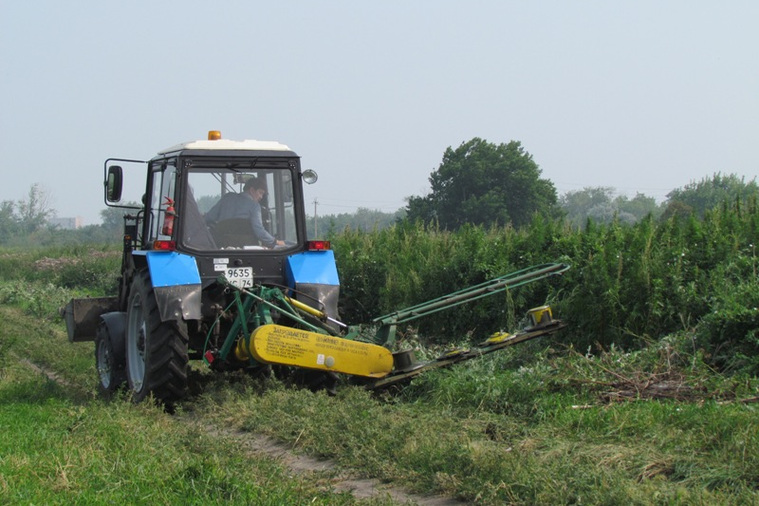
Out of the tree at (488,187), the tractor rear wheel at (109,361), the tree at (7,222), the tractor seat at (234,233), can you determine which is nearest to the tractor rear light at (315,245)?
the tractor seat at (234,233)

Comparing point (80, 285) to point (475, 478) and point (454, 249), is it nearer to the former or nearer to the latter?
point (454, 249)

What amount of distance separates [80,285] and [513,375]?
→ 2475 centimetres

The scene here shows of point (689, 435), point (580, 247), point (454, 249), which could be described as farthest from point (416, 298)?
point (689, 435)

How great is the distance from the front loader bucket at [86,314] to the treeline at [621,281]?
426 cm

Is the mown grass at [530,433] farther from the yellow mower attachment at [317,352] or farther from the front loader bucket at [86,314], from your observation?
the front loader bucket at [86,314]

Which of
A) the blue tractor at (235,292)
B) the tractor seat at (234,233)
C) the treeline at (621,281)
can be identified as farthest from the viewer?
the tractor seat at (234,233)

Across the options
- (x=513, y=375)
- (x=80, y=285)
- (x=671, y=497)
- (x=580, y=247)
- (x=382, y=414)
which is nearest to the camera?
(x=671, y=497)

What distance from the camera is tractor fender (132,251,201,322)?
7826 mm

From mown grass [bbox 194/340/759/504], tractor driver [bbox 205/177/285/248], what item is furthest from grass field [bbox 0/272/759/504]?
tractor driver [bbox 205/177/285/248]

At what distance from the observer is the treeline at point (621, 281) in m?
8.02

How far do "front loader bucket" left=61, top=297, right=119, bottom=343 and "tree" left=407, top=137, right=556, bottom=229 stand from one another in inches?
1034

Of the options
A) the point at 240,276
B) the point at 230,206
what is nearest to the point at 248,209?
the point at 230,206

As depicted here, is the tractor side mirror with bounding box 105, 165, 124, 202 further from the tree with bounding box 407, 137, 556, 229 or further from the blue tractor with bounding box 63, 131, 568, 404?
the tree with bounding box 407, 137, 556, 229

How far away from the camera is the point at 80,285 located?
2966cm
